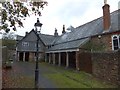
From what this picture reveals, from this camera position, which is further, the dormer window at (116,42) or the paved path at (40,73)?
the dormer window at (116,42)

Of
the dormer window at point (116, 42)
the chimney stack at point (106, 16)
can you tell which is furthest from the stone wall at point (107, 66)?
the chimney stack at point (106, 16)

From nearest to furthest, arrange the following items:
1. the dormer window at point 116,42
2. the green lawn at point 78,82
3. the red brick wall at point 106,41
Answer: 1. the green lawn at point 78,82
2. the dormer window at point 116,42
3. the red brick wall at point 106,41

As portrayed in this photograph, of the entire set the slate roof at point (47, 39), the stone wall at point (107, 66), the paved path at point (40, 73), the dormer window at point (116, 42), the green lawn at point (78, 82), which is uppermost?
the slate roof at point (47, 39)

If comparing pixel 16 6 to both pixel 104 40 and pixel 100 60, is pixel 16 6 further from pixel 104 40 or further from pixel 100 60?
pixel 104 40

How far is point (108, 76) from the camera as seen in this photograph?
14.7 m

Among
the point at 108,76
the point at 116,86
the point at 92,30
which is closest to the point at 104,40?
the point at 92,30

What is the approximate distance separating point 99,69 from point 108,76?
1.83 metres

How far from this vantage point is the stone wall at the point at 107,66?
44.6 feet

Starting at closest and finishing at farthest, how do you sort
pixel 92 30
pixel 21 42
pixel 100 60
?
1. pixel 100 60
2. pixel 92 30
3. pixel 21 42

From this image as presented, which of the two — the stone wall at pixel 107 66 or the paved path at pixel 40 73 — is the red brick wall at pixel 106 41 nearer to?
the stone wall at pixel 107 66

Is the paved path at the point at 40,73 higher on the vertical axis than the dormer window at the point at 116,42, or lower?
lower

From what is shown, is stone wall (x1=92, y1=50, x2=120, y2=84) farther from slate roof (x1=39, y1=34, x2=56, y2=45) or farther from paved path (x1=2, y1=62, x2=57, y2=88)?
slate roof (x1=39, y1=34, x2=56, y2=45)

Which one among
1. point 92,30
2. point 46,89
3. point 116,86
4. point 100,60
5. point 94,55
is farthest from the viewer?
point 92,30

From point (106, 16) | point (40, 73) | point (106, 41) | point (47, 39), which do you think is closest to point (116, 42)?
point (106, 41)
